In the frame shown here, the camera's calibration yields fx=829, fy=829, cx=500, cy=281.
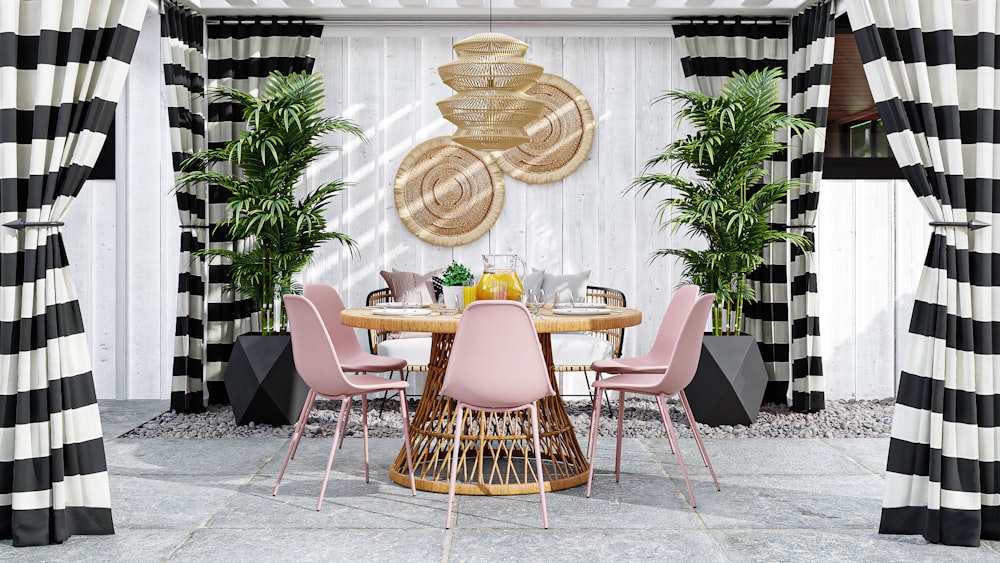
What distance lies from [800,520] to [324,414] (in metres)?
3.06

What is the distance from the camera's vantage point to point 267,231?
4953 millimetres

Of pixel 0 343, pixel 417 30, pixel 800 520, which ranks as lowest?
pixel 800 520

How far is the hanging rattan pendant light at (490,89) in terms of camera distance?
3.92 metres

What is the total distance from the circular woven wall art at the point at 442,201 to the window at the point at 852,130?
2392 millimetres

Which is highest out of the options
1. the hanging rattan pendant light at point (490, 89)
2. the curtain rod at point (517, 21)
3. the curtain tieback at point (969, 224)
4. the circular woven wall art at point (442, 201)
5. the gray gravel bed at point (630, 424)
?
the curtain rod at point (517, 21)

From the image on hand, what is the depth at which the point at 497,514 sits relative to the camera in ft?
10.7

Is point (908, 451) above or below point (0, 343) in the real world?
below

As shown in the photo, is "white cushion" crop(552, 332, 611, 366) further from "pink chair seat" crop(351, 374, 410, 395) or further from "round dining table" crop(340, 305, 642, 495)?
"pink chair seat" crop(351, 374, 410, 395)

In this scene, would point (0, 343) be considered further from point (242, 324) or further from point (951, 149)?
point (951, 149)

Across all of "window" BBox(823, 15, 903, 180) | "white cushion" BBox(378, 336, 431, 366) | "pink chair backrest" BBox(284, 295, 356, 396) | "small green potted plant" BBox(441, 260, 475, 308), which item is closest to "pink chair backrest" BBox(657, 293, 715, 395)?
"small green potted plant" BBox(441, 260, 475, 308)

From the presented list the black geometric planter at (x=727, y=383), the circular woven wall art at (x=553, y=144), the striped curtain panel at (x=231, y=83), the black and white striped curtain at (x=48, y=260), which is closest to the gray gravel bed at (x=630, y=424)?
the black geometric planter at (x=727, y=383)

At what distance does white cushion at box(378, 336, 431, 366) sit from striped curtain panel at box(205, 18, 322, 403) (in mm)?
1095

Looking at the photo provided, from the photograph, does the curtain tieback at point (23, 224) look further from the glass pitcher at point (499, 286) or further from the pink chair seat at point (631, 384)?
the pink chair seat at point (631, 384)

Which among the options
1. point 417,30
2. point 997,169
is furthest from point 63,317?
point 417,30
